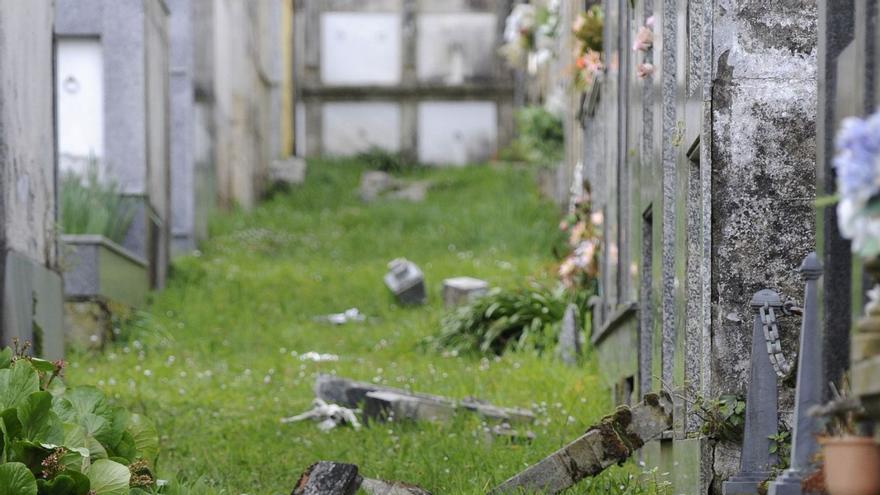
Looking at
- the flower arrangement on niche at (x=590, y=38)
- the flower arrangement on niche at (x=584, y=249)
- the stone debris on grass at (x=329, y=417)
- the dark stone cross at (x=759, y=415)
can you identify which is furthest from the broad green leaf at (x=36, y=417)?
the flower arrangement on niche at (x=590, y=38)

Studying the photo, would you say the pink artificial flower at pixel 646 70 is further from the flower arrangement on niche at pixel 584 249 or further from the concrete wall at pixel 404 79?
the concrete wall at pixel 404 79

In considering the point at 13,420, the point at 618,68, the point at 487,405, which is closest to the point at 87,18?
the point at 618,68

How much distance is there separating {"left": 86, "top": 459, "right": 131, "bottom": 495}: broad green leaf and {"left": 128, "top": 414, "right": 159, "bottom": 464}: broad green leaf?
2.67ft

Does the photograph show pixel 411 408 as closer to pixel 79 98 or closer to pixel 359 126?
pixel 79 98

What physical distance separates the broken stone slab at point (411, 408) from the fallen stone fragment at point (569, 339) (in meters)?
2.39

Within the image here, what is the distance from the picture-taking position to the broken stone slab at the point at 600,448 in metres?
5.84

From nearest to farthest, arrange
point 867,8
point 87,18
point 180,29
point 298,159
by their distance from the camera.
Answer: point 867,8 → point 87,18 → point 180,29 → point 298,159

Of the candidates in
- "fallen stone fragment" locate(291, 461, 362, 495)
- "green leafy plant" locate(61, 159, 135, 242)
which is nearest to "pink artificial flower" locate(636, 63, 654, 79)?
"fallen stone fragment" locate(291, 461, 362, 495)

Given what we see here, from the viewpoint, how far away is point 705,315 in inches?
206

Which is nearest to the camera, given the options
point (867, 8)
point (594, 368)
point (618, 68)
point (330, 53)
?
point (867, 8)

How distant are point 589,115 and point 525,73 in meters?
12.6

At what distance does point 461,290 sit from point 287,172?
33.8 feet

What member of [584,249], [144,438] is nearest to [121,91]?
[584,249]

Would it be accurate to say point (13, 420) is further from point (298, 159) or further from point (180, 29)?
point (298, 159)
